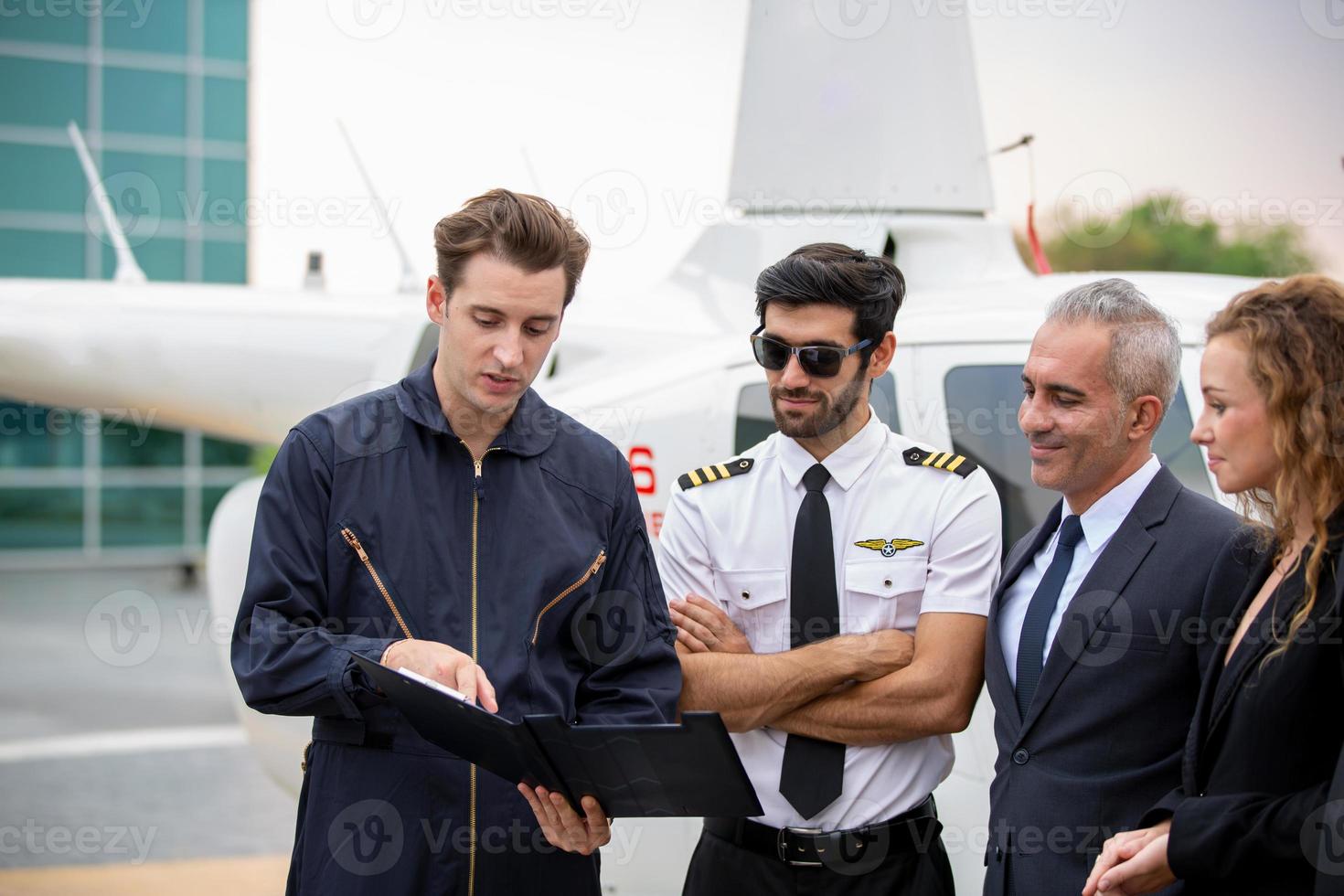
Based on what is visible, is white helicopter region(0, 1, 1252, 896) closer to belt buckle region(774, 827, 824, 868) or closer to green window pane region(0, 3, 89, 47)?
belt buckle region(774, 827, 824, 868)

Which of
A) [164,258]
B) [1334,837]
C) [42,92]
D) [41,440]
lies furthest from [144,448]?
[1334,837]

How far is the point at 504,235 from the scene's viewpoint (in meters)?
2.35

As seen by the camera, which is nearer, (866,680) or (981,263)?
(866,680)

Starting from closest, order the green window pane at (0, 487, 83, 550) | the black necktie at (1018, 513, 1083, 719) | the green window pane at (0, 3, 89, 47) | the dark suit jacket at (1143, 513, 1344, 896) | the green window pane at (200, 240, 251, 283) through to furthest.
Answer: the dark suit jacket at (1143, 513, 1344, 896) < the black necktie at (1018, 513, 1083, 719) < the green window pane at (0, 3, 89, 47) < the green window pane at (0, 487, 83, 550) < the green window pane at (200, 240, 251, 283)

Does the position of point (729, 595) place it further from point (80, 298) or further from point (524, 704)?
point (80, 298)

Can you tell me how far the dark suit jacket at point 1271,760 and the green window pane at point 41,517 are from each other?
2269 cm

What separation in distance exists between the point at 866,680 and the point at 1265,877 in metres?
0.87

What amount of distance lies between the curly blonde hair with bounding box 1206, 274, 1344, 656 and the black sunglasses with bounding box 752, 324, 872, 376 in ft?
2.83

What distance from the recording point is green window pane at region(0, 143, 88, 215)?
21188 millimetres

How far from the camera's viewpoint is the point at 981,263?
5031mm

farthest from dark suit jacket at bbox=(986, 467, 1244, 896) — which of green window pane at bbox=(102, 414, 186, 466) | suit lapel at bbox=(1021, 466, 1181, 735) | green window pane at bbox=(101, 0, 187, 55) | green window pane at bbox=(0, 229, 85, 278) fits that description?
green window pane at bbox=(101, 0, 187, 55)

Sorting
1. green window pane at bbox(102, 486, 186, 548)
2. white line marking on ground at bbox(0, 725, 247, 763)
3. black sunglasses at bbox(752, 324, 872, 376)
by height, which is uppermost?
black sunglasses at bbox(752, 324, 872, 376)

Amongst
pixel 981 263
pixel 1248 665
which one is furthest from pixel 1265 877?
A: pixel 981 263

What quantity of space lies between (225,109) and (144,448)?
6089 mm
